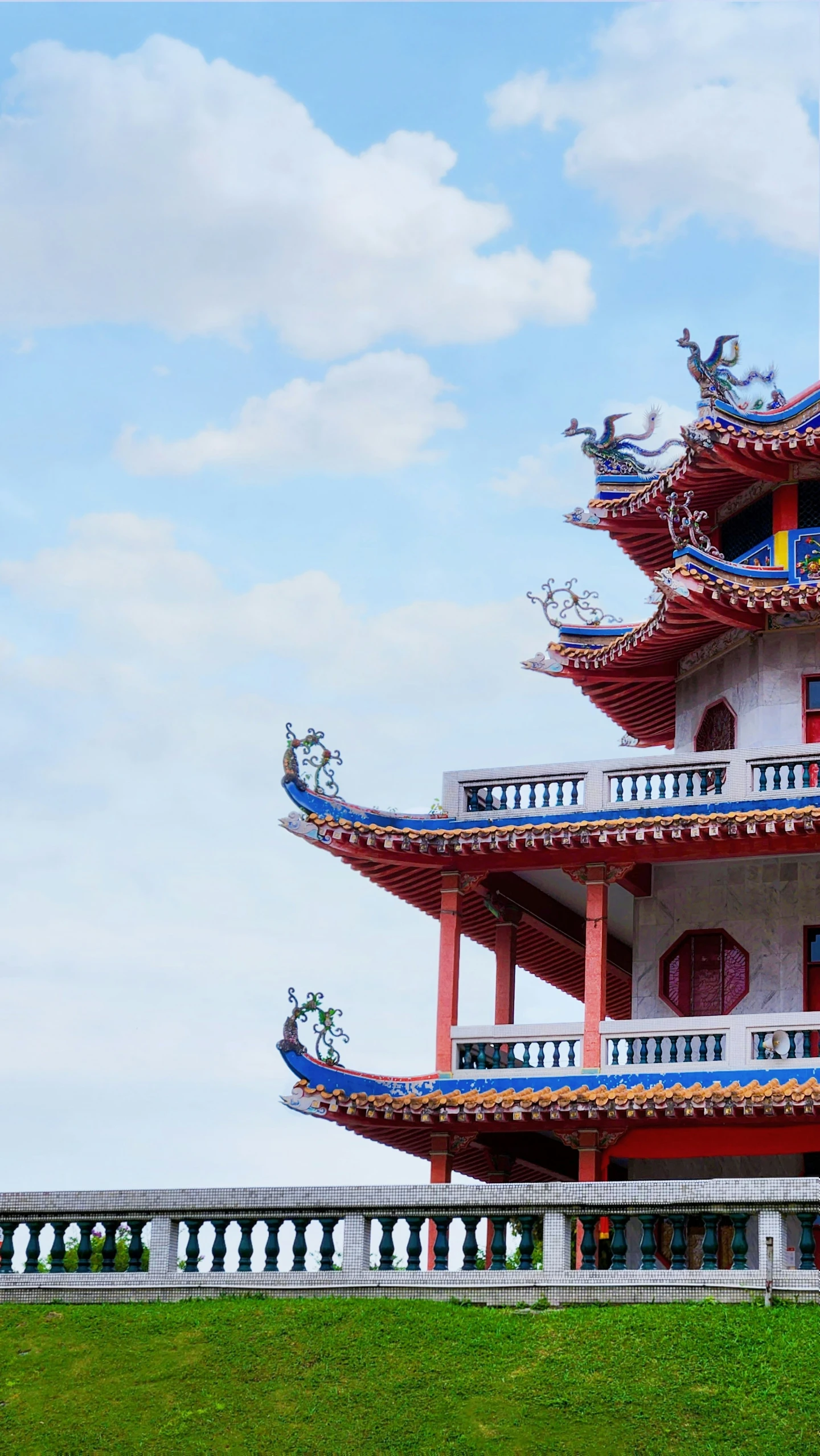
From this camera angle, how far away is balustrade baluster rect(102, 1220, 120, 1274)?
1895cm

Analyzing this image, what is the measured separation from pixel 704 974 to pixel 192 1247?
39.4ft

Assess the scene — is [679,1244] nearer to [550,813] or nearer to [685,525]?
[550,813]

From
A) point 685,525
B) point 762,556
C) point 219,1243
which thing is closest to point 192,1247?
point 219,1243

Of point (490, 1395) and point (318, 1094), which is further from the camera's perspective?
point (318, 1094)

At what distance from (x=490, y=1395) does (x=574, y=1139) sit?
37.6 ft

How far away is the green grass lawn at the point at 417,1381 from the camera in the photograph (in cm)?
1484

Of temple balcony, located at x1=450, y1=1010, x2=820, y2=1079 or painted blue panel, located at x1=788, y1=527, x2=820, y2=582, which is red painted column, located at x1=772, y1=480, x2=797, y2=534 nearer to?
painted blue panel, located at x1=788, y1=527, x2=820, y2=582

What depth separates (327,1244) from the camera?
1834 cm

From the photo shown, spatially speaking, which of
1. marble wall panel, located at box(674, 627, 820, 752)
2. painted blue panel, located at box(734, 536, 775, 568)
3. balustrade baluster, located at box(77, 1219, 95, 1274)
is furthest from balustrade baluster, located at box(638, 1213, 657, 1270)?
painted blue panel, located at box(734, 536, 775, 568)

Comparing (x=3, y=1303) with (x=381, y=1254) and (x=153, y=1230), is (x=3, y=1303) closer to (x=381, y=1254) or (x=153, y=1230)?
(x=153, y=1230)

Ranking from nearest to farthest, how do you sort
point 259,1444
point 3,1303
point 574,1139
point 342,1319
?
point 259,1444, point 342,1319, point 3,1303, point 574,1139

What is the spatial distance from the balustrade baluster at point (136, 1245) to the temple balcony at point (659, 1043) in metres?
9.15

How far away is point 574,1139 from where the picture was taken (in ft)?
88.0

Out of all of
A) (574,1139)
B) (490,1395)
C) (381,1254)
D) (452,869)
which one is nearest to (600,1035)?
(574,1139)
